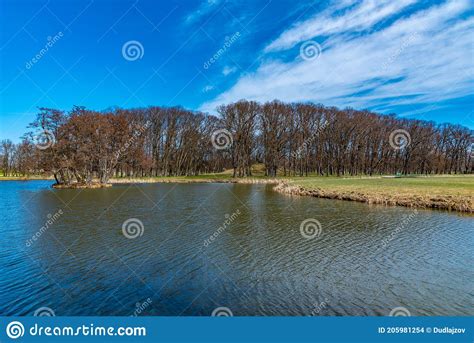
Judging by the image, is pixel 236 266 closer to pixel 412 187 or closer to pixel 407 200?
pixel 407 200

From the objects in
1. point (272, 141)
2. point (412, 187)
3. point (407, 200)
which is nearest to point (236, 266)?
point (407, 200)

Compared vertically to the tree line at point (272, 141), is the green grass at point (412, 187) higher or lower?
Result: lower

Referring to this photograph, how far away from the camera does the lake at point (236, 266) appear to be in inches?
311

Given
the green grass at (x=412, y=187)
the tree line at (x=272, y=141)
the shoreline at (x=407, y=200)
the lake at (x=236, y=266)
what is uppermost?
the tree line at (x=272, y=141)

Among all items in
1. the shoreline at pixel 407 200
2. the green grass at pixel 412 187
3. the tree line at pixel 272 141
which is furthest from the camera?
the tree line at pixel 272 141

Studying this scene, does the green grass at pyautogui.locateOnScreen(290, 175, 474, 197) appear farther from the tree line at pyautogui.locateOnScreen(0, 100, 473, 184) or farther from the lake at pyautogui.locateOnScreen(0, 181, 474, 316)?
the tree line at pyautogui.locateOnScreen(0, 100, 473, 184)

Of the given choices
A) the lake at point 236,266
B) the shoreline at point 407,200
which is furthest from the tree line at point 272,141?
the lake at point 236,266

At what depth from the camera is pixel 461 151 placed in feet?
333

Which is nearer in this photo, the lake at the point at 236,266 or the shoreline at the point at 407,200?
the lake at the point at 236,266

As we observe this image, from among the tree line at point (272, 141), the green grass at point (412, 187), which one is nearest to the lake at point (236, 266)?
the green grass at point (412, 187)

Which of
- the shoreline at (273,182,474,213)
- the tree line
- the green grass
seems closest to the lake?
the shoreline at (273,182,474,213)

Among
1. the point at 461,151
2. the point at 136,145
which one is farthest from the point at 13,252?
the point at 461,151

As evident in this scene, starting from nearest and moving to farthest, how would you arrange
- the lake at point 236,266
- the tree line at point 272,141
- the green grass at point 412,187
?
the lake at point 236,266 < the green grass at point 412,187 < the tree line at point 272,141

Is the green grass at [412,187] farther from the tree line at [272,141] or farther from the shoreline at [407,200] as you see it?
the tree line at [272,141]
